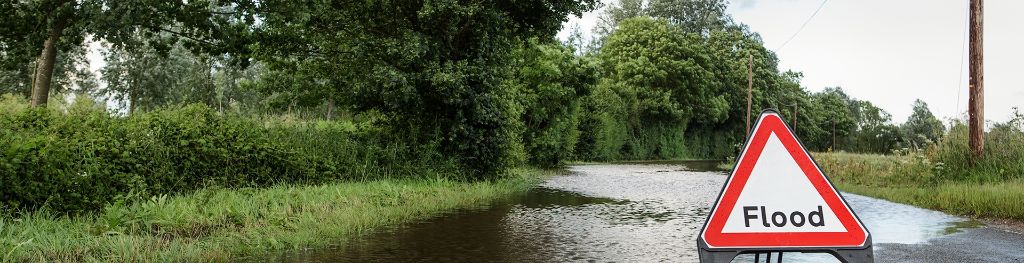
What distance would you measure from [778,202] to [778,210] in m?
0.04

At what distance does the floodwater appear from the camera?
7.59m

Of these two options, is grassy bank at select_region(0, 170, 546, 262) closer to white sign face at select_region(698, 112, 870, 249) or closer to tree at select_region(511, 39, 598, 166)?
white sign face at select_region(698, 112, 870, 249)

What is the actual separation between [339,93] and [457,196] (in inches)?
195

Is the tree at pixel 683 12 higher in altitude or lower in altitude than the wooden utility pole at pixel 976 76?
higher

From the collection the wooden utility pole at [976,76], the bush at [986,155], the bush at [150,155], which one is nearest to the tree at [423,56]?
the bush at [150,155]

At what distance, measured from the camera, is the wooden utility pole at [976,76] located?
Answer: 15602 mm

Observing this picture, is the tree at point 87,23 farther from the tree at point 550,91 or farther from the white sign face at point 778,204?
the white sign face at point 778,204

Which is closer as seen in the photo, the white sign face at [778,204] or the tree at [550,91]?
the white sign face at [778,204]

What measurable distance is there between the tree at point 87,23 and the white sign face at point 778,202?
14.0 metres

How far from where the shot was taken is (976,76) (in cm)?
1570

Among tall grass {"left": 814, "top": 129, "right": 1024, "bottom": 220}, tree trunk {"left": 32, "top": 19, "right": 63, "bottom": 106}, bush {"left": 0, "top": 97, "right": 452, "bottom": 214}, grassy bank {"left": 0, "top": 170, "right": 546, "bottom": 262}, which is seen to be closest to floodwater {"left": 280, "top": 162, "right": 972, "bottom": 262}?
grassy bank {"left": 0, "top": 170, "right": 546, "bottom": 262}

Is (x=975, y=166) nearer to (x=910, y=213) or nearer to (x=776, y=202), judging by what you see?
(x=910, y=213)

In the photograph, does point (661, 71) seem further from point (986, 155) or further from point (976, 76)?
point (986, 155)

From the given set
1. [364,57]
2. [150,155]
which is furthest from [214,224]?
[364,57]
